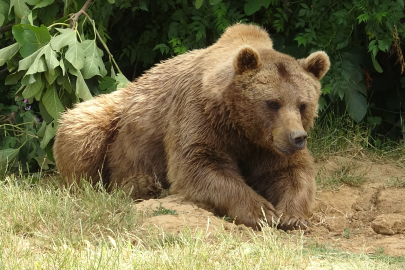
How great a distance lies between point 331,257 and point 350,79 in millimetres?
3933

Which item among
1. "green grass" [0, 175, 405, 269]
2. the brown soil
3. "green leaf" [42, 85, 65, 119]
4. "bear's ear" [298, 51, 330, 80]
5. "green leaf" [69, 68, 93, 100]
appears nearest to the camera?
"green grass" [0, 175, 405, 269]

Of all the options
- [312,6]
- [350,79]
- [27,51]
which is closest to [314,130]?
[350,79]

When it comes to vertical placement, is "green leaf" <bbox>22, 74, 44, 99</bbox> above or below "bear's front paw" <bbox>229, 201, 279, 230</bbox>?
above

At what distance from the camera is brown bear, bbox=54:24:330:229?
4.81 m

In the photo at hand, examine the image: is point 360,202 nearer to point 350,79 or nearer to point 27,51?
point 350,79

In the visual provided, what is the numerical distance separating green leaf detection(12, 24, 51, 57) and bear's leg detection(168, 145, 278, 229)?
201cm

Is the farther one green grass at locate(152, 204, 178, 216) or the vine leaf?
the vine leaf

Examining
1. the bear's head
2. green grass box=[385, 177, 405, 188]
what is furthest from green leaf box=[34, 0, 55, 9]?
green grass box=[385, 177, 405, 188]

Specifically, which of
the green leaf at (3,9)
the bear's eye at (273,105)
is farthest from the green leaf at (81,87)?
the bear's eye at (273,105)

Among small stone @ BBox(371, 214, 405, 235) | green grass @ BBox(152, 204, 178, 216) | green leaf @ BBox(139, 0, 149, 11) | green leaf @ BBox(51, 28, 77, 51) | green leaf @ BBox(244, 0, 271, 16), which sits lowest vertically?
small stone @ BBox(371, 214, 405, 235)

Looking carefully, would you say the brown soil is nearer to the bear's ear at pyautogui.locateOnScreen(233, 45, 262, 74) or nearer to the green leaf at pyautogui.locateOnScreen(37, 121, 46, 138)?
the bear's ear at pyautogui.locateOnScreen(233, 45, 262, 74)

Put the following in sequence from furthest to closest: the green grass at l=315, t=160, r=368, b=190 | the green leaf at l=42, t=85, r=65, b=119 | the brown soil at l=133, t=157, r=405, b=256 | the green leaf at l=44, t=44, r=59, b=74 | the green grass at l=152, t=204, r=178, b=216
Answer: the green leaf at l=42, t=85, r=65, b=119
the green leaf at l=44, t=44, r=59, b=74
the green grass at l=315, t=160, r=368, b=190
the green grass at l=152, t=204, r=178, b=216
the brown soil at l=133, t=157, r=405, b=256

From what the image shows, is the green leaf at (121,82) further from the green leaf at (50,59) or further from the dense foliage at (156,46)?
the green leaf at (50,59)

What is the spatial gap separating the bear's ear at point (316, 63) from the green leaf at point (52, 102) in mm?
2683
